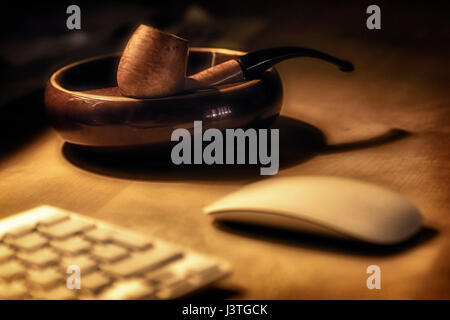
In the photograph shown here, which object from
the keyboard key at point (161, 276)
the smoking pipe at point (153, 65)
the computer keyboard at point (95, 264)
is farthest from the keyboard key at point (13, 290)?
the smoking pipe at point (153, 65)

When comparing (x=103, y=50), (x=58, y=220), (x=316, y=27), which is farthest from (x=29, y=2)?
(x=58, y=220)

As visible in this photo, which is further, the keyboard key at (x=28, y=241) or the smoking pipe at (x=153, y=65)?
the smoking pipe at (x=153, y=65)

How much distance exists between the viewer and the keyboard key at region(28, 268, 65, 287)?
432 mm

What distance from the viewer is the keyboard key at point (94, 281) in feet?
1.40

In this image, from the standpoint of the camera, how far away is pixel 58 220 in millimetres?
520

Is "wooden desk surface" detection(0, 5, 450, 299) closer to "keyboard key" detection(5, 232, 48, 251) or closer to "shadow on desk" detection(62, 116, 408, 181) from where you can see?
"shadow on desk" detection(62, 116, 408, 181)

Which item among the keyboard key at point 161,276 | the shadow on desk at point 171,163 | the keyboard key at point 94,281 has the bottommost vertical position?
the keyboard key at point 94,281

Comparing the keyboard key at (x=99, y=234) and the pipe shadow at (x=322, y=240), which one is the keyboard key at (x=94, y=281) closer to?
the keyboard key at (x=99, y=234)

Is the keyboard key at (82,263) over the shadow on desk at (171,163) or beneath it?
beneath

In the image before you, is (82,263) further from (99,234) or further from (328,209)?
(328,209)

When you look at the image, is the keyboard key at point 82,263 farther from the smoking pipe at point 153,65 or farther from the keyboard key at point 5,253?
the smoking pipe at point 153,65

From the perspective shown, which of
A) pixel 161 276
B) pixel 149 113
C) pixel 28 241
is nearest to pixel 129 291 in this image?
pixel 161 276

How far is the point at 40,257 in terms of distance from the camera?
1.52 ft

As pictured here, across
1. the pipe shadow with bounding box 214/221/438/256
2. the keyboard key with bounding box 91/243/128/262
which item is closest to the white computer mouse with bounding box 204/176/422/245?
the pipe shadow with bounding box 214/221/438/256
